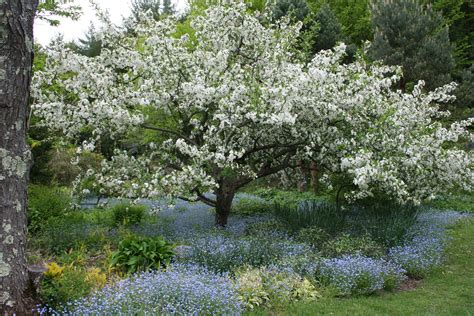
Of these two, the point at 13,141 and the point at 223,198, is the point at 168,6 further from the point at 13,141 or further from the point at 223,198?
the point at 13,141

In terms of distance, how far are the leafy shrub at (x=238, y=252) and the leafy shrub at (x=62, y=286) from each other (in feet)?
5.54

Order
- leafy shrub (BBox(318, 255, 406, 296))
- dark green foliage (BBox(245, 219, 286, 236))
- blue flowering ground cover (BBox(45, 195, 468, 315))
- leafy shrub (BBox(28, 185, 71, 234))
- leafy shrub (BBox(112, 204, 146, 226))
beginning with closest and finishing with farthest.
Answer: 1. blue flowering ground cover (BBox(45, 195, 468, 315))
2. leafy shrub (BBox(318, 255, 406, 296))
3. leafy shrub (BBox(28, 185, 71, 234))
4. dark green foliage (BBox(245, 219, 286, 236))
5. leafy shrub (BBox(112, 204, 146, 226))

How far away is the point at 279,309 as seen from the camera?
5.71 metres

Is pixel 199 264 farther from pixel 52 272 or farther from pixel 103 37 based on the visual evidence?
pixel 103 37

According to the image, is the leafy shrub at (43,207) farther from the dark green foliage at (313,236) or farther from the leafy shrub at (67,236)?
the dark green foliage at (313,236)

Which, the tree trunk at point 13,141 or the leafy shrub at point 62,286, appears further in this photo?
the leafy shrub at point 62,286

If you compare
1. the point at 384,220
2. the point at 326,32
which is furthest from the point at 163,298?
the point at 326,32

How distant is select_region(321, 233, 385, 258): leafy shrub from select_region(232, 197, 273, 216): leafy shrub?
3.83 metres

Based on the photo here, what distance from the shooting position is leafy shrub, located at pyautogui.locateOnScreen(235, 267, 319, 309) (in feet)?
19.0

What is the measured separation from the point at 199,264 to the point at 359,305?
2.16 meters

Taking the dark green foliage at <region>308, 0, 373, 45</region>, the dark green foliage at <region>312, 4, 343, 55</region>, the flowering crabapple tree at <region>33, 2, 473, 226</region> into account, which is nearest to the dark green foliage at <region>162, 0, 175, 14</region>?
the dark green foliage at <region>308, 0, 373, 45</region>

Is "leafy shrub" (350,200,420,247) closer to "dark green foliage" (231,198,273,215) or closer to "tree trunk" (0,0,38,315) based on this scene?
"dark green foliage" (231,198,273,215)

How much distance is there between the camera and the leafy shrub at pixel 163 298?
4750 mm

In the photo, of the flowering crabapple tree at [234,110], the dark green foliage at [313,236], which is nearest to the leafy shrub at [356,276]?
the dark green foliage at [313,236]
